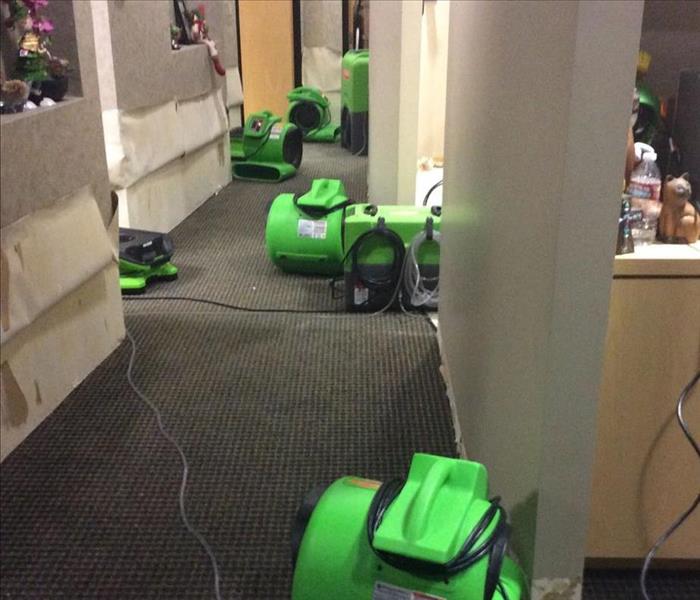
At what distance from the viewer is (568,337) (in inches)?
42.5

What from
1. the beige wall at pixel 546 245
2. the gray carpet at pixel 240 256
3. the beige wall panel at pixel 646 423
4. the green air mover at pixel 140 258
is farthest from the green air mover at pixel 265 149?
the beige wall panel at pixel 646 423

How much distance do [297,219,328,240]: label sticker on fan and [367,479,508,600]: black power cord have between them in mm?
1962

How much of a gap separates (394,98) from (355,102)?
100 inches

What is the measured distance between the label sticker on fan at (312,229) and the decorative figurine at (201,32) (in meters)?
1.64

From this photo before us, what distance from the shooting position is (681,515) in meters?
1.38

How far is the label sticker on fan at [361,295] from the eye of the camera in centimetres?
269

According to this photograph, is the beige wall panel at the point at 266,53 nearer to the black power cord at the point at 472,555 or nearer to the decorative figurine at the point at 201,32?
the decorative figurine at the point at 201,32

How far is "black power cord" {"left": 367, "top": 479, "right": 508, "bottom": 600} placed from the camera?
1025 mm

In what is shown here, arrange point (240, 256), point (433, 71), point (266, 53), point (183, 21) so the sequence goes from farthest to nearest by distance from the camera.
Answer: point (266, 53) → point (183, 21) → point (433, 71) → point (240, 256)

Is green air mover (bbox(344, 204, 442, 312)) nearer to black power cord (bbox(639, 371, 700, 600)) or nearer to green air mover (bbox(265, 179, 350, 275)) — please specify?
green air mover (bbox(265, 179, 350, 275))

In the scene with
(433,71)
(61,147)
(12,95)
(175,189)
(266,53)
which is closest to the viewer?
(12,95)

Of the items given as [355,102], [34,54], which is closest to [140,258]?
[34,54]

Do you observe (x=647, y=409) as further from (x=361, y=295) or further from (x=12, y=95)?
(x=12, y=95)

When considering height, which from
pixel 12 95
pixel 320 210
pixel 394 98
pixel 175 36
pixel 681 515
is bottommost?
pixel 681 515
